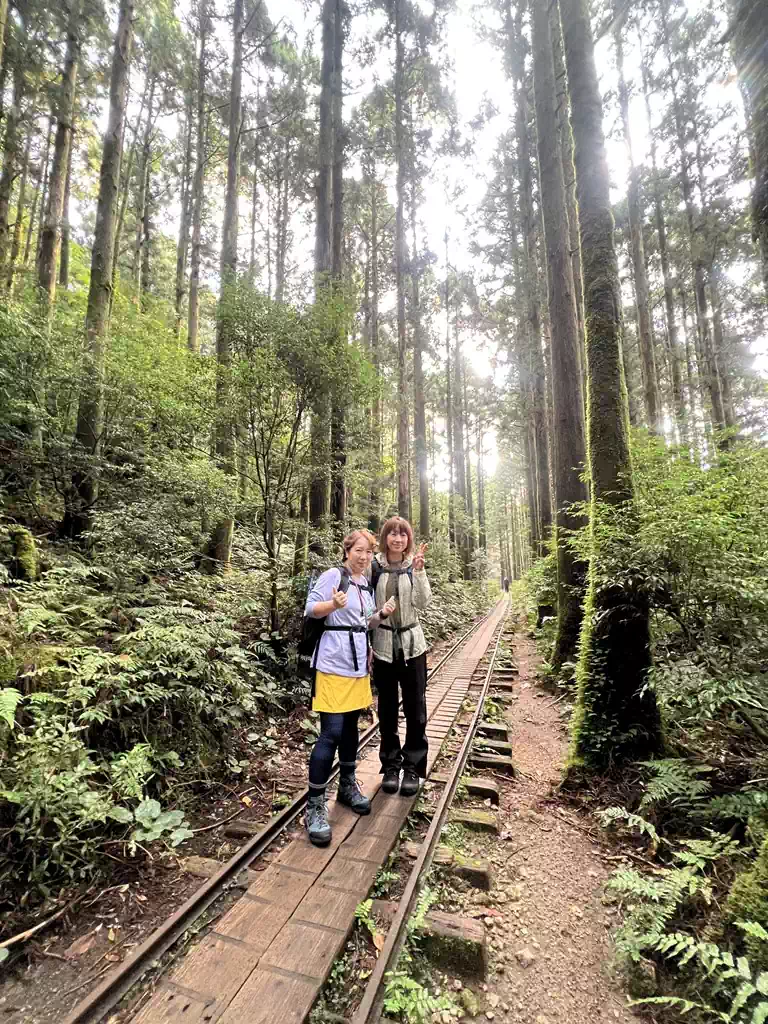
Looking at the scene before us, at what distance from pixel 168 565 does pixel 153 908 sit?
416cm

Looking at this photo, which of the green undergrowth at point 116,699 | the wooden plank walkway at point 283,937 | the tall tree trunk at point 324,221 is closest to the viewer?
the wooden plank walkway at point 283,937

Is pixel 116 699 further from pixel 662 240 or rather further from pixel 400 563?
pixel 662 240

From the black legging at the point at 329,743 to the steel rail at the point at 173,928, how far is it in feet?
1.74

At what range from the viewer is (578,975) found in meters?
2.59

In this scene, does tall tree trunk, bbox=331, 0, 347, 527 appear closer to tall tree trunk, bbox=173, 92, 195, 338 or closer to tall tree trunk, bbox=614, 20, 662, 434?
tall tree trunk, bbox=173, 92, 195, 338

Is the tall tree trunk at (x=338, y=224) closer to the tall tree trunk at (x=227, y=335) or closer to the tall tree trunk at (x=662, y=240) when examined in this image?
the tall tree trunk at (x=227, y=335)

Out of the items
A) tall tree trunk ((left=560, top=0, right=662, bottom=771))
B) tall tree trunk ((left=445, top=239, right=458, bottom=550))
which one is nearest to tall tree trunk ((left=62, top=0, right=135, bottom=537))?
tall tree trunk ((left=560, top=0, right=662, bottom=771))

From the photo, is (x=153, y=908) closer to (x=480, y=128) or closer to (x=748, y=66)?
(x=748, y=66)

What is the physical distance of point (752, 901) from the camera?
238 cm

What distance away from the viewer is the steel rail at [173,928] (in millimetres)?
2131

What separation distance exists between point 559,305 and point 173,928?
1005cm

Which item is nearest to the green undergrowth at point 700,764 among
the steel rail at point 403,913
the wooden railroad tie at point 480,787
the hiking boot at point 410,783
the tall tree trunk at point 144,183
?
the wooden railroad tie at point 480,787

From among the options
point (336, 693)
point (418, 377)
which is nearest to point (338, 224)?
point (418, 377)

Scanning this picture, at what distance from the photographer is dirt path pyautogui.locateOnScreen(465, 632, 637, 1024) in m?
2.41
